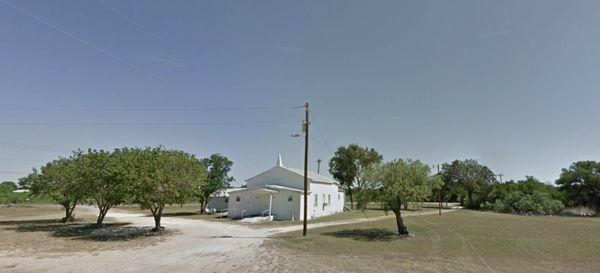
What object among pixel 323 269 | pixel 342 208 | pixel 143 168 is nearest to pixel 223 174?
pixel 342 208

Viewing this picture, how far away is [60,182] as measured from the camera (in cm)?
2567

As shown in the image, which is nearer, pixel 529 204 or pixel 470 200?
pixel 529 204

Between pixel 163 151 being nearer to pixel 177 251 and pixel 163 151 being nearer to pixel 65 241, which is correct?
pixel 65 241

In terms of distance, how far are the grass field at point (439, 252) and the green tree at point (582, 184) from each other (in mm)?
33178

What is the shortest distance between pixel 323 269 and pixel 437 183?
546 inches

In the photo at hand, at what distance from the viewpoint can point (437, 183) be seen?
2238cm

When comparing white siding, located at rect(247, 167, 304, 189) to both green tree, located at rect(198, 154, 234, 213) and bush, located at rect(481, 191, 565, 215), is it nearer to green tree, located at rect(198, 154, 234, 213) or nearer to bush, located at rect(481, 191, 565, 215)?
green tree, located at rect(198, 154, 234, 213)

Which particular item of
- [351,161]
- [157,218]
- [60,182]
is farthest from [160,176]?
[351,161]

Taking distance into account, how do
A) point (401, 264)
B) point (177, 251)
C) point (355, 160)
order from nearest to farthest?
point (401, 264)
point (177, 251)
point (355, 160)

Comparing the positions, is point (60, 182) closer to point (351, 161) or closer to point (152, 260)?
point (152, 260)

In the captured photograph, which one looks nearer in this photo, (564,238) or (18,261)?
(18,261)

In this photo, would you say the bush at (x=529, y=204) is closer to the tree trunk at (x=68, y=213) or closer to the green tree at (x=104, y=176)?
the green tree at (x=104, y=176)

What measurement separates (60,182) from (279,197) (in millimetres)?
19888

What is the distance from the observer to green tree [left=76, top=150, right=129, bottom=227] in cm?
2162
